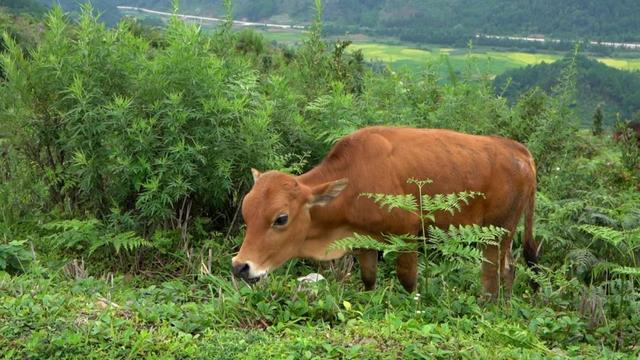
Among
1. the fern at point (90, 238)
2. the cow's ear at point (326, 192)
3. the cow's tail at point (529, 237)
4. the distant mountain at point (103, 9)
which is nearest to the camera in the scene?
the cow's ear at point (326, 192)

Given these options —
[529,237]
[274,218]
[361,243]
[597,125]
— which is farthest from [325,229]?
[597,125]

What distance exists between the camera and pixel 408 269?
22.2ft

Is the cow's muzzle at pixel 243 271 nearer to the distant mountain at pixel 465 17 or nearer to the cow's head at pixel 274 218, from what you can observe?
the cow's head at pixel 274 218

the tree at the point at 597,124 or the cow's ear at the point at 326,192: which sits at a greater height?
the cow's ear at the point at 326,192

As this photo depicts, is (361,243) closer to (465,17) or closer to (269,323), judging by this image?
(269,323)

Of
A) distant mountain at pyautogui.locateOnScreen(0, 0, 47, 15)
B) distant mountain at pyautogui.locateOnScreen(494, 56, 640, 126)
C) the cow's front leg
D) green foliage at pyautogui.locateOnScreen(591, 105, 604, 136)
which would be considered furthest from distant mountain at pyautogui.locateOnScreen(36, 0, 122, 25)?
distant mountain at pyautogui.locateOnScreen(494, 56, 640, 126)

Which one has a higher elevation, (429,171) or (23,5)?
(429,171)

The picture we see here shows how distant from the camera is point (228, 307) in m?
5.72

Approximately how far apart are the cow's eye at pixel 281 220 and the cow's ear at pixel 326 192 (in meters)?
0.31

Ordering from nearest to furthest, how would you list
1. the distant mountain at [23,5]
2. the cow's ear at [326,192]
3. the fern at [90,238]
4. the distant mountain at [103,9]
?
the cow's ear at [326,192], the fern at [90,238], the distant mountain at [103,9], the distant mountain at [23,5]

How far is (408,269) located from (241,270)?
5.38 ft

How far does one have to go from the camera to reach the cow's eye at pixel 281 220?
6.28m

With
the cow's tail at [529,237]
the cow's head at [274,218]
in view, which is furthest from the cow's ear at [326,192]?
the cow's tail at [529,237]

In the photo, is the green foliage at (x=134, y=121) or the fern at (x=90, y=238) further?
the green foliage at (x=134, y=121)
